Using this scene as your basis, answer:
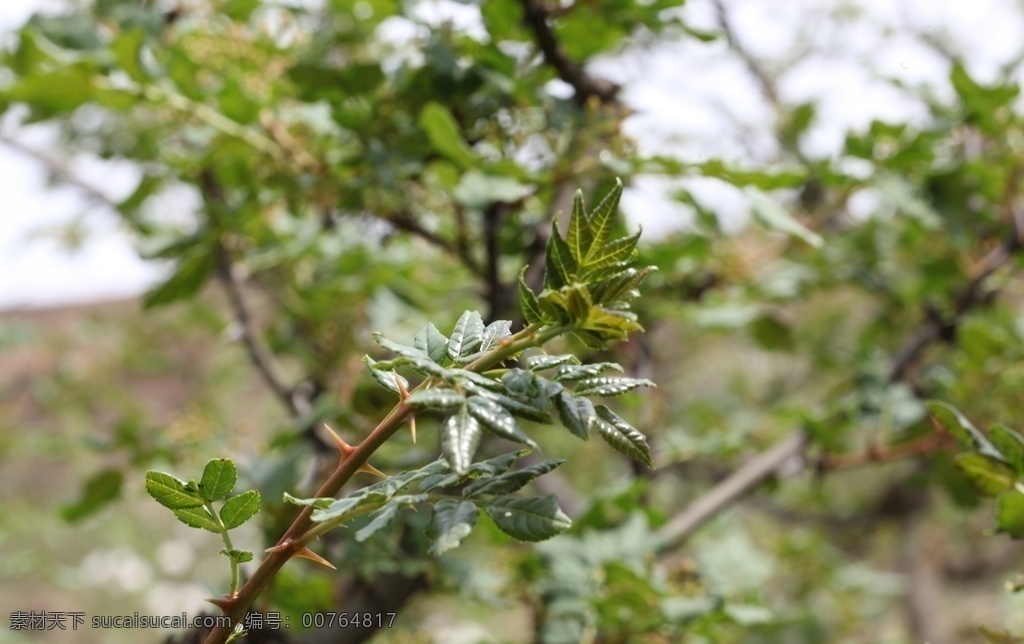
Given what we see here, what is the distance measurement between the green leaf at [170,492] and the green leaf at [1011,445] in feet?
1.42

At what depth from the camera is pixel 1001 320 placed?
1.21 meters

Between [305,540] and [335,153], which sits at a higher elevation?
[305,540]

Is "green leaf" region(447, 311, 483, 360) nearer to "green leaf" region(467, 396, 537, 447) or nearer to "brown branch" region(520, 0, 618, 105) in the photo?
"green leaf" region(467, 396, 537, 447)

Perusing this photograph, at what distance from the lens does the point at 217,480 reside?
15.2 inches

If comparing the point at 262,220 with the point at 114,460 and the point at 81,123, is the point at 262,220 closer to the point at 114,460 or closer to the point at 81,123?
the point at 81,123

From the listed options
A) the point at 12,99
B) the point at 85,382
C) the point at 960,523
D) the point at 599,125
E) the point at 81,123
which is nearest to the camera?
the point at 599,125

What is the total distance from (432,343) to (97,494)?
0.86m

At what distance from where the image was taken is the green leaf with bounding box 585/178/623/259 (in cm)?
36

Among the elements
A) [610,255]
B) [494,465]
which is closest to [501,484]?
[494,465]

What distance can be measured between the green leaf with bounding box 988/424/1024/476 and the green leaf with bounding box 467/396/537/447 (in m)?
0.31

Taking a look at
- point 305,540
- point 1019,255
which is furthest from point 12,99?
point 1019,255

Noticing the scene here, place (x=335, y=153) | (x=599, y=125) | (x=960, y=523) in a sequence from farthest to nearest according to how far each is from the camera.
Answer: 1. (x=960, y=523)
2. (x=335, y=153)
3. (x=599, y=125)

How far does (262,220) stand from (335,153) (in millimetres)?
253

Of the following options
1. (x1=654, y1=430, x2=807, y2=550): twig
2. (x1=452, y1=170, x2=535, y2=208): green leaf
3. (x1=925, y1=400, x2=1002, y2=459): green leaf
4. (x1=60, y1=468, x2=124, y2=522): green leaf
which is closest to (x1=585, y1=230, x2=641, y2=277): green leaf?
(x1=925, y1=400, x2=1002, y2=459): green leaf
